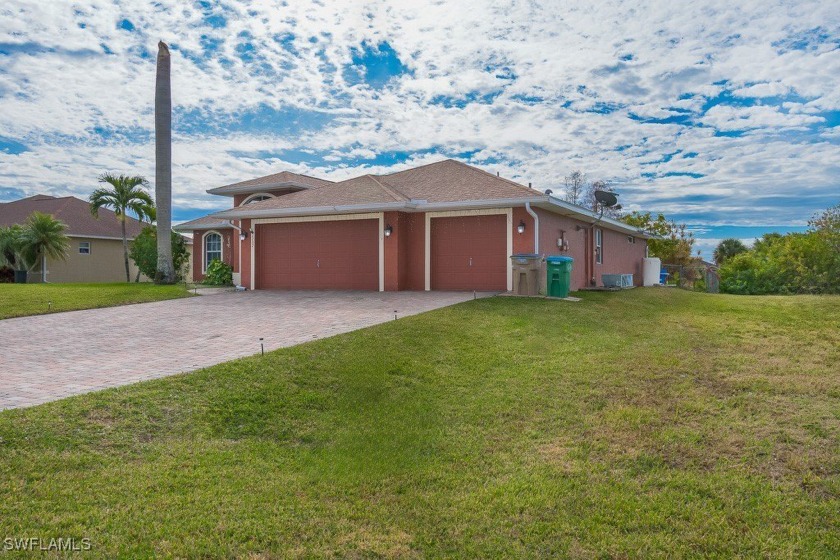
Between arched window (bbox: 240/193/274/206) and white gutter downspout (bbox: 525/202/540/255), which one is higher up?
arched window (bbox: 240/193/274/206)

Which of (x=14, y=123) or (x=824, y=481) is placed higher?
(x=14, y=123)

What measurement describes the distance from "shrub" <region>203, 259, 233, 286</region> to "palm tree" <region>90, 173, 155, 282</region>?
9138 mm

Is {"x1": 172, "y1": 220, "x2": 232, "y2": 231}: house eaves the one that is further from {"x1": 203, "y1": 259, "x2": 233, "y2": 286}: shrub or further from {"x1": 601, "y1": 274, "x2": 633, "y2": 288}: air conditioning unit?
{"x1": 601, "y1": 274, "x2": 633, "y2": 288}: air conditioning unit

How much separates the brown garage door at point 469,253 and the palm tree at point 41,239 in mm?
17916

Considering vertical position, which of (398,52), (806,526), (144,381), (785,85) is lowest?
(806,526)

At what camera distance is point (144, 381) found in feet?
19.5

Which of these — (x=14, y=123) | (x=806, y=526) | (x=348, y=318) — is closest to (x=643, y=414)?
(x=806, y=526)

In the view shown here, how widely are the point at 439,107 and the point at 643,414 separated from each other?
13.3 m

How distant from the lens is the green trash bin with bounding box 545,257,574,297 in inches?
542

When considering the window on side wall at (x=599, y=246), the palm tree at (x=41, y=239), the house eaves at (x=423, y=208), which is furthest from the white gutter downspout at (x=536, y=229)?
the palm tree at (x=41, y=239)

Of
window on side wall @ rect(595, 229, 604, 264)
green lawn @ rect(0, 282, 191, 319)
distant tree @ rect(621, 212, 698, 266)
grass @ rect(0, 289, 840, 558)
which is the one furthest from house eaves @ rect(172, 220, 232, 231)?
distant tree @ rect(621, 212, 698, 266)

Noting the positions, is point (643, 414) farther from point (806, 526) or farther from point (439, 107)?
point (439, 107)

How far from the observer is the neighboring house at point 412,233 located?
1488cm

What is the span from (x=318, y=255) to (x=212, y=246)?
10.8m
